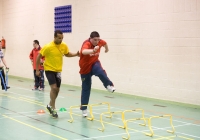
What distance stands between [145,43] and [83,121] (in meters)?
4.37

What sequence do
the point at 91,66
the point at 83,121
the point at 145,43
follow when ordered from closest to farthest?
the point at 83,121 < the point at 91,66 < the point at 145,43

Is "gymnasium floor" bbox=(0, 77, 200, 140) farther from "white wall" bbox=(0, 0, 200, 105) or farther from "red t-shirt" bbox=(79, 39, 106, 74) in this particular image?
"red t-shirt" bbox=(79, 39, 106, 74)

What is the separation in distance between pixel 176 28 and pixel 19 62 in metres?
10.3

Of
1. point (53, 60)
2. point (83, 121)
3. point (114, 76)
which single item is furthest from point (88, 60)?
point (114, 76)

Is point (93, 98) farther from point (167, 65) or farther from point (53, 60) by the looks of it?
point (53, 60)

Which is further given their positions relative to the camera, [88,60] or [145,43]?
[145,43]

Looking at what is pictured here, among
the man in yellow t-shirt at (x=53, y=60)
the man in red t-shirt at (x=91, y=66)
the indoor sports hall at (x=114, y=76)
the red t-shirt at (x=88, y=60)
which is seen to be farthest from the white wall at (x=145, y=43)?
the man in yellow t-shirt at (x=53, y=60)

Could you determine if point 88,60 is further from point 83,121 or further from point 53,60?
point 83,121

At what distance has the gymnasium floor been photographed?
6.20 metres

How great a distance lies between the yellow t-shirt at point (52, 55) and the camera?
7.57m

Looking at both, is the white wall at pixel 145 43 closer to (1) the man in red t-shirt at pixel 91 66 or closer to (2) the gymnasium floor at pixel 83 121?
(2) the gymnasium floor at pixel 83 121

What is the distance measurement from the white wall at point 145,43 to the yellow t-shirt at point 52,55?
12.5 feet

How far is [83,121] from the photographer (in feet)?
24.5

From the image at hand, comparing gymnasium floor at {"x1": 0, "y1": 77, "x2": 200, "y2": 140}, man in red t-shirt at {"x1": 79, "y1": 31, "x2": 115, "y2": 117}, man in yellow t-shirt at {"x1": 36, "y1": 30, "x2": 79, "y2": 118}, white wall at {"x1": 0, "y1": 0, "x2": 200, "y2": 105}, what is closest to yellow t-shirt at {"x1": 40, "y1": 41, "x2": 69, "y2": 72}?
man in yellow t-shirt at {"x1": 36, "y1": 30, "x2": 79, "y2": 118}
